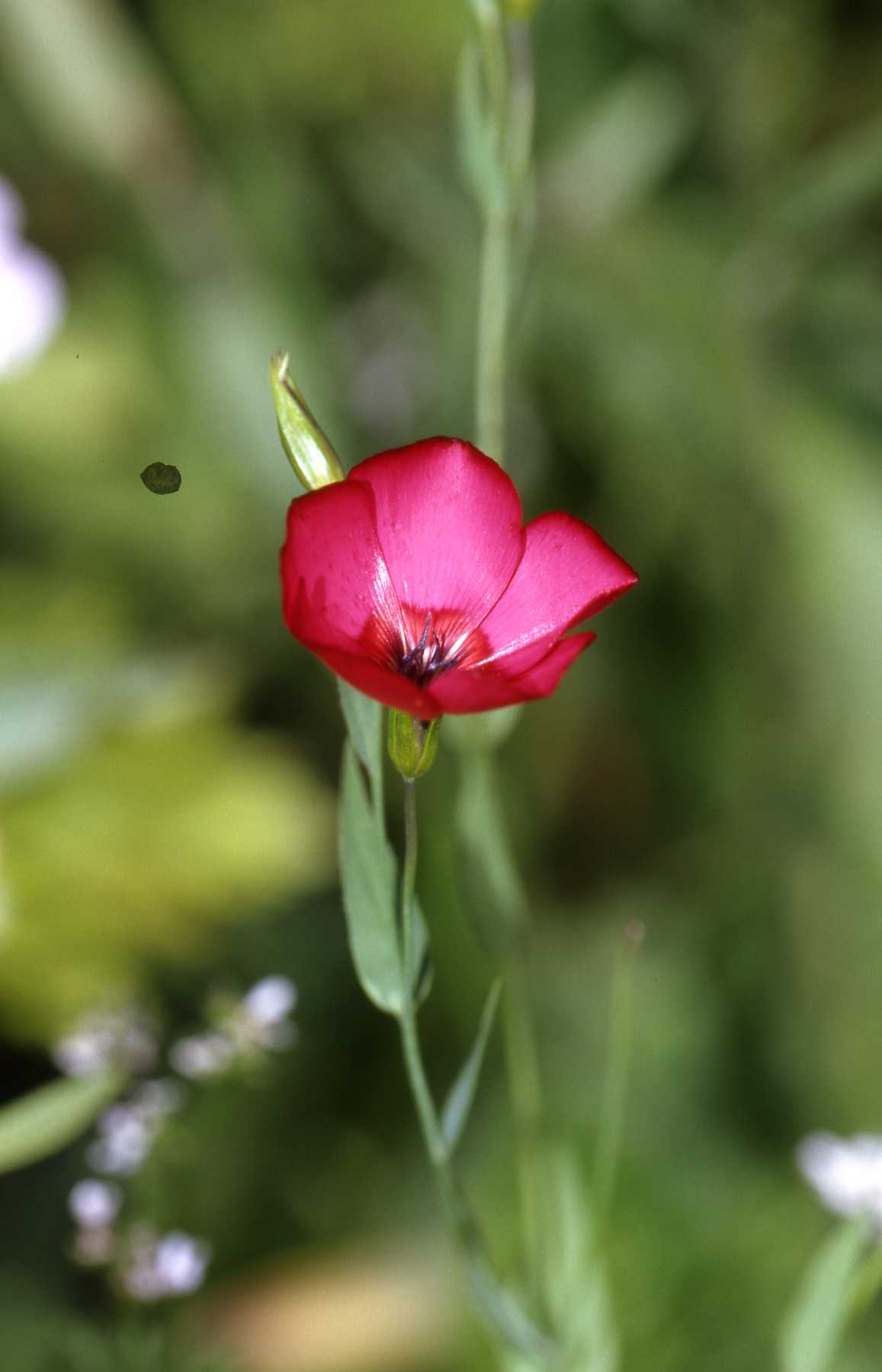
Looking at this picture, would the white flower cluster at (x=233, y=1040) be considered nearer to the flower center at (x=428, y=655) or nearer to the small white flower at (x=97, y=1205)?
the small white flower at (x=97, y=1205)

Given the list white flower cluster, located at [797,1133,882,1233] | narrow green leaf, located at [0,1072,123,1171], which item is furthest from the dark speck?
white flower cluster, located at [797,1133,882,1233]

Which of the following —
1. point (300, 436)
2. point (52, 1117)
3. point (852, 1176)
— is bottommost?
point (852, 1176)

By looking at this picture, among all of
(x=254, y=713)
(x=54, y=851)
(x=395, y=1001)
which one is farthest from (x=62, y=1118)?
(x=254, y=713)

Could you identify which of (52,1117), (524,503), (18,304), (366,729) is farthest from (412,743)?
(524,503)

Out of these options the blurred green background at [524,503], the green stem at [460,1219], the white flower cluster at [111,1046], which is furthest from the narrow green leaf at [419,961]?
the blurred green background at [524,503]

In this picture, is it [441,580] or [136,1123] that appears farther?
[136,1123]

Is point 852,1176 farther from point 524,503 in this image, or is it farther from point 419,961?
point 524,503

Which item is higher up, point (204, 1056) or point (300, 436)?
point (300, 436)
